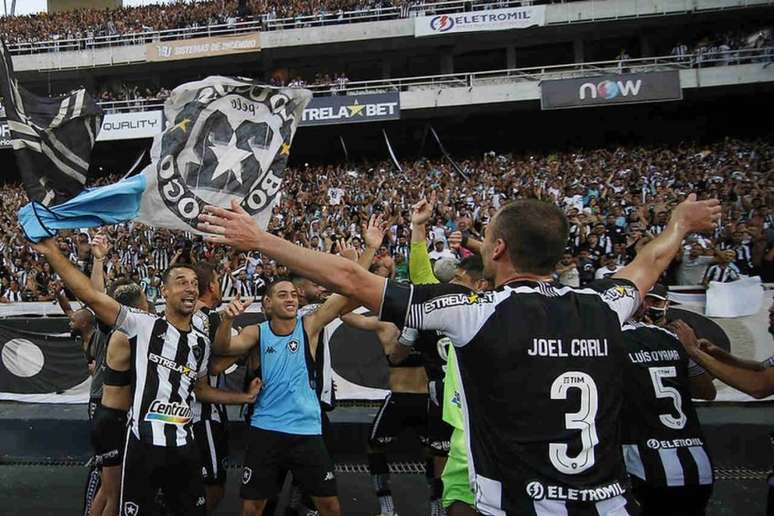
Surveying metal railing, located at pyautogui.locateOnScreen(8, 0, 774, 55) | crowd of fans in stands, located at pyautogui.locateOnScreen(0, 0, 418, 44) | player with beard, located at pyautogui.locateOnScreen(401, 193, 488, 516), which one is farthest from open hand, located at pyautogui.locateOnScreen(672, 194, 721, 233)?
crowd of fans in stands, located at pyautogui.locateOnScreen(0, 0, 418, 44)

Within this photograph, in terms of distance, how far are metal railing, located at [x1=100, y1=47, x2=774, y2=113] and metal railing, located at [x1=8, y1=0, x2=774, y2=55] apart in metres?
2.47

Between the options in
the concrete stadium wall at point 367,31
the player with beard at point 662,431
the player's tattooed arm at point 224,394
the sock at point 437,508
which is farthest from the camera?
the concrete stadium wall at point 367,31

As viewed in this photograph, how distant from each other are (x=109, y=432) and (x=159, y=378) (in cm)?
78

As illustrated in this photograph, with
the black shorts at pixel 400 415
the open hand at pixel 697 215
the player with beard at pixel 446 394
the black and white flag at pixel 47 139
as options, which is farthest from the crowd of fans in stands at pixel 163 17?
the open hand at pixel 697 215

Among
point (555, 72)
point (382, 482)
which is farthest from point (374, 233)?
point (555, 72)

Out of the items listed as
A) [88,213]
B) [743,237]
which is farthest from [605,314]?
[743,237]

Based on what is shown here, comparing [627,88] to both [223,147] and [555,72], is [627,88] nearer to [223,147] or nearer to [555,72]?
[555,72]

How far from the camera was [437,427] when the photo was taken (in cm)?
483

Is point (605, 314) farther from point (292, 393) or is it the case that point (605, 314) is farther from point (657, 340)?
point (292, 393)

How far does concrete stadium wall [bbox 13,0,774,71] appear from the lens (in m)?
27.2

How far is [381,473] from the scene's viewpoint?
5180mm

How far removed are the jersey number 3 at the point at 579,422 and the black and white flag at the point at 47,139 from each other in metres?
2.88

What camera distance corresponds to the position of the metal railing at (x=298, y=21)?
2788 centimetres

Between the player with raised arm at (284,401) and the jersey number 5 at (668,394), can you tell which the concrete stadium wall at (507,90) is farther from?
the jersey number 5 at (668,394)
